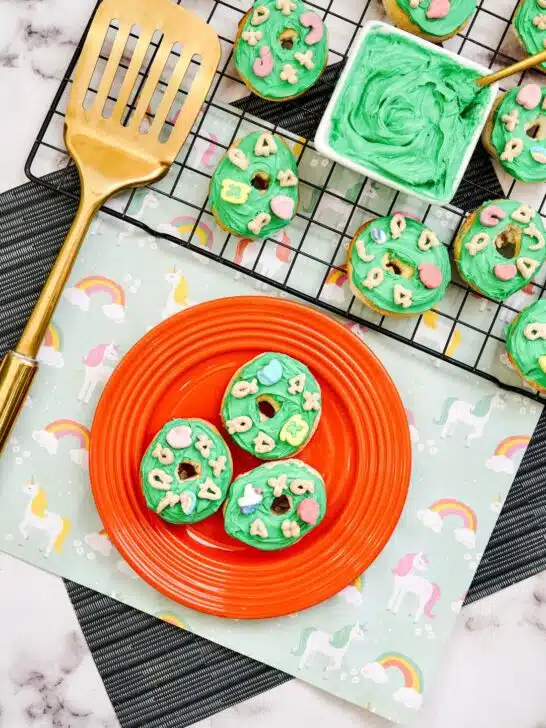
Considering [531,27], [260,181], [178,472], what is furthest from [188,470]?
[531,27]

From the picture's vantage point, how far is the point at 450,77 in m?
1.37

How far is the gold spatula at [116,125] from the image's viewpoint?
1.40m

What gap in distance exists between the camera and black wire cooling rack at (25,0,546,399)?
4.89 ft

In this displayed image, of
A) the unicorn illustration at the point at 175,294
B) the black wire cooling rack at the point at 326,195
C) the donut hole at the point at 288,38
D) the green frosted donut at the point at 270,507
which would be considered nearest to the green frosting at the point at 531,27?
the black wire cooling rack at the point at 326,195

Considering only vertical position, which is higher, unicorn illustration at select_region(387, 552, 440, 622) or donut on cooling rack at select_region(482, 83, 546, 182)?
donut on cooling rack at select_region(482, 83, 546, 182)

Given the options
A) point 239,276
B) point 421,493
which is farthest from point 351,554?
point 239,276

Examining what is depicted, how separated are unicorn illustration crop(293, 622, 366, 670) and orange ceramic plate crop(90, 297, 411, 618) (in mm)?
123

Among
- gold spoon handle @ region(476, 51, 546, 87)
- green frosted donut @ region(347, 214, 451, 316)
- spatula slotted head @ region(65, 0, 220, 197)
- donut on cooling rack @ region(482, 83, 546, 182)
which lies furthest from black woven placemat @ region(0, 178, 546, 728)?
gold spoon handle @ region(476, 51, 546, 87)

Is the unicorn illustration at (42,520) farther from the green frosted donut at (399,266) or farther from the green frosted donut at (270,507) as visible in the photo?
the green frosted donut at (399,266)

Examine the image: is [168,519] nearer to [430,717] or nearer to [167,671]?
[167,671]

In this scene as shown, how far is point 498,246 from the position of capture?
1.44 m

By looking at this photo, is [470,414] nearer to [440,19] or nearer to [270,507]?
[270,507]

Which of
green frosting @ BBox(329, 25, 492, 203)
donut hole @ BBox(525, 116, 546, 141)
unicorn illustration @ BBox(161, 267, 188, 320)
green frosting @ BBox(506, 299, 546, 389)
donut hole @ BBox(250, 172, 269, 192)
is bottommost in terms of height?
unicorn illustration @ BBox(161, 267, 188, 320)

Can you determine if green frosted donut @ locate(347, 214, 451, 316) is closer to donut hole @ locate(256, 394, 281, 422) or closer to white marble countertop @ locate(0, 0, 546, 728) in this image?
donut hole @ locate(256, 394, 281, 422)
